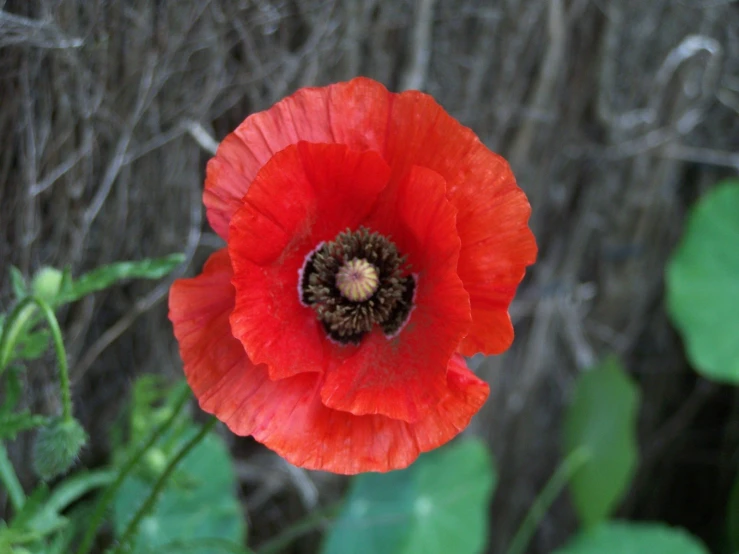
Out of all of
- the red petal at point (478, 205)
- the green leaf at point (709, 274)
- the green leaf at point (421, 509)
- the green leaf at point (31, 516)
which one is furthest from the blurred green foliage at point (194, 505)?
the green leaf at point (709, 274)

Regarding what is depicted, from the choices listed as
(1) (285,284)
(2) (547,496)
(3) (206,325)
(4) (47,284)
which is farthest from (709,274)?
(4) (47,284)

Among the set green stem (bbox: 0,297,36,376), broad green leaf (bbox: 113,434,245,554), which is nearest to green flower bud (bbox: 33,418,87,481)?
green stem (bbox: 0,297,36,376)

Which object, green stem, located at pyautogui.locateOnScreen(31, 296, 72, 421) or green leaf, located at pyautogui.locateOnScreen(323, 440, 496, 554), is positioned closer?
green stem, located at pyautogui.locateOnScreen(31, 296, 72, 421)

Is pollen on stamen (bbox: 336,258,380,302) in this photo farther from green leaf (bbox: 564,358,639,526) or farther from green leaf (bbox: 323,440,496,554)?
green leaf (bbox: 564,358,639,526)

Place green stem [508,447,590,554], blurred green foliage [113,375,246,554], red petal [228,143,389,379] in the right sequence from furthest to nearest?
green stem [508,447,590,554] < blurred green foliage [113,375,246,554] < red petal [228,143,389,379]

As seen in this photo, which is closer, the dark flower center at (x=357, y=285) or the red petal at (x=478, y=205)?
the red petal at (x=478, y=205)

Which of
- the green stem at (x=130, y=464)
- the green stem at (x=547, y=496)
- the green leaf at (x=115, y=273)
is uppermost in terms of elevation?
the green leaf at (x=115, y=273)

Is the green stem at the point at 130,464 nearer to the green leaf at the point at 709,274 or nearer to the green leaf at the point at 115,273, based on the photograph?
the green leaf at the point at 115,273

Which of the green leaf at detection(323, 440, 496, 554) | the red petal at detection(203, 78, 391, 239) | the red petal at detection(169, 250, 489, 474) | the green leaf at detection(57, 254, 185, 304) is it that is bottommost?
the green leaf at detection(323, 440, 496, 554)
